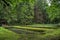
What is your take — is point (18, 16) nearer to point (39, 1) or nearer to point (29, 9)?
point (29, 9)

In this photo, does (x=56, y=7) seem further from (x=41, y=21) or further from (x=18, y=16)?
(x=41, y=21)

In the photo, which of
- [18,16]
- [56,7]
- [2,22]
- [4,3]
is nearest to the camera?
[4,3]

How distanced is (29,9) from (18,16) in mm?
4531

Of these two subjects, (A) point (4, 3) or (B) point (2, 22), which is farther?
(B) point (2, 22)

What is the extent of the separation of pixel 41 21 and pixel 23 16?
358 inches

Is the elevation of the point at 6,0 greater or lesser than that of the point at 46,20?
greater

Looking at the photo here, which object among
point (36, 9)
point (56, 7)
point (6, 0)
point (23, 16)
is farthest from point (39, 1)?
point (6, 0)

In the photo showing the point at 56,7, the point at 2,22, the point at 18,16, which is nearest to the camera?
the point at 56,7

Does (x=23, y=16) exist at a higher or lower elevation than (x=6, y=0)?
lower

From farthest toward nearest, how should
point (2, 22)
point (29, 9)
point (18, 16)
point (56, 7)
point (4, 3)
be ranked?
point (29, 9), point (18, 16), point (2, 22), point (56, 7), point (4, 3)

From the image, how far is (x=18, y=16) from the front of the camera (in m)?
42.3

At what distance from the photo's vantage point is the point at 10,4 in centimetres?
1358

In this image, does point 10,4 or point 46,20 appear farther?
point 46,20

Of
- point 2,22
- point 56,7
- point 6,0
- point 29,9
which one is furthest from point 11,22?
point 6,0
